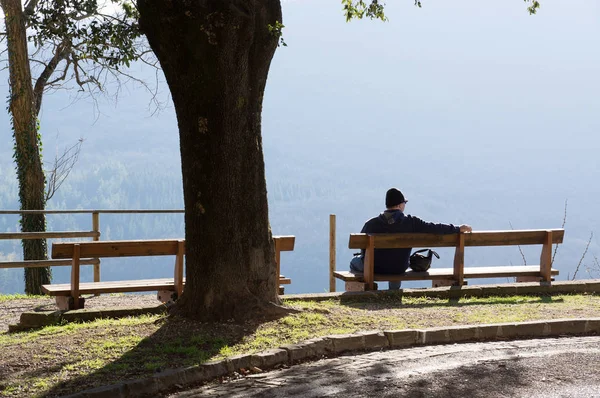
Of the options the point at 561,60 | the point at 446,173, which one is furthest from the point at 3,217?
the point at 561,60

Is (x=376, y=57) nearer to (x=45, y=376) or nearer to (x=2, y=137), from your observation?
(x=2, y=137)

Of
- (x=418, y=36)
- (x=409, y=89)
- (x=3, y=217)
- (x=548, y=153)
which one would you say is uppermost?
(x=418, y=36)

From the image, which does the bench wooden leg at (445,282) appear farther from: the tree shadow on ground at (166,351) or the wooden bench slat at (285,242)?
the tree shadow on ground at (166,351)

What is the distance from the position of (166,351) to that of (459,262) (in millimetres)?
5144

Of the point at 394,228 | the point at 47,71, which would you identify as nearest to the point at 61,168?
the point at 47,71

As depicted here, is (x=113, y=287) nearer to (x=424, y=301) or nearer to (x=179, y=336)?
(x=179, y=336)

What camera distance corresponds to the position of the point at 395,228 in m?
10.6

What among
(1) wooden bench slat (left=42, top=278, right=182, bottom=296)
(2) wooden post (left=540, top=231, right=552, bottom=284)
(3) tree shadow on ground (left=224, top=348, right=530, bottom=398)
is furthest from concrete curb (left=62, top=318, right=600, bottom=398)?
(1) wooden bench slat (left=42, top=278, right=182, bottom=296)

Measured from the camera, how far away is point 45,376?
592cm

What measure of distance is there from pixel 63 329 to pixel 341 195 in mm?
138507

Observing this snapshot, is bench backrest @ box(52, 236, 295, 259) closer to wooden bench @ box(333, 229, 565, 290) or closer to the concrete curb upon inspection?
wooden bench @ box(333, 229, 565, 290)

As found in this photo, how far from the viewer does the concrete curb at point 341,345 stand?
222 inches

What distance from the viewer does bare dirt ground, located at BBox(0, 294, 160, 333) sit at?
11.6 meters

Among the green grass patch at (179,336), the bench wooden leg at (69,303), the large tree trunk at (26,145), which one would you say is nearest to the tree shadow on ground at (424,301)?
the green grass patch at (179,336)
